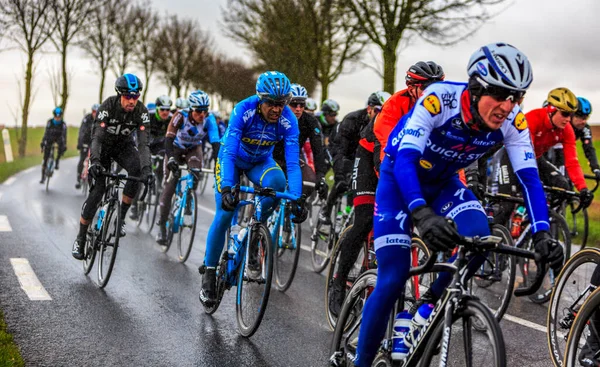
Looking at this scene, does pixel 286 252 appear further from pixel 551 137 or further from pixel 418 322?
pixel 418 322

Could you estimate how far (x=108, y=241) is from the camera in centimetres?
777

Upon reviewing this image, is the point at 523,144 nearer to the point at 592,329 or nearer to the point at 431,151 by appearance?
the point at 431,151

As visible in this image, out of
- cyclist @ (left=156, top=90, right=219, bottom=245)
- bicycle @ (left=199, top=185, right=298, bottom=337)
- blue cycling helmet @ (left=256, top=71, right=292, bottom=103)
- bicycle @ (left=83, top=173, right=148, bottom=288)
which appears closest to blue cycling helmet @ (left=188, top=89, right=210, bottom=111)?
cyclist @ (left=156, top=90, right=219, bottom=245)

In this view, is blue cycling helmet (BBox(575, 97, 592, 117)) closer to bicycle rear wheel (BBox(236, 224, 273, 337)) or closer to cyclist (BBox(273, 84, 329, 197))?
cyclist (BBox(273, 84, 329, 197))

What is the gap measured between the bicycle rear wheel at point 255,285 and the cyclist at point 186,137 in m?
3.79

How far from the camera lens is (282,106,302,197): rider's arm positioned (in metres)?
6.27

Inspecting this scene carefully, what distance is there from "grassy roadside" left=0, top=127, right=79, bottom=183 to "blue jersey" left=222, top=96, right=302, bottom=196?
1494 cm

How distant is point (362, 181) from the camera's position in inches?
253

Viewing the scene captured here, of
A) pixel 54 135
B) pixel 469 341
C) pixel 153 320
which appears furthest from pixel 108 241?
pixel 54 135

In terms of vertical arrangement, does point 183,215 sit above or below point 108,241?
above

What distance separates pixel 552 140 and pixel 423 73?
9.25ft

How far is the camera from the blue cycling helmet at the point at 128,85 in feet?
25.7

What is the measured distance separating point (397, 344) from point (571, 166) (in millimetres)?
5026

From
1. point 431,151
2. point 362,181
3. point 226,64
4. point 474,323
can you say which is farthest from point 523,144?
point 226,64
